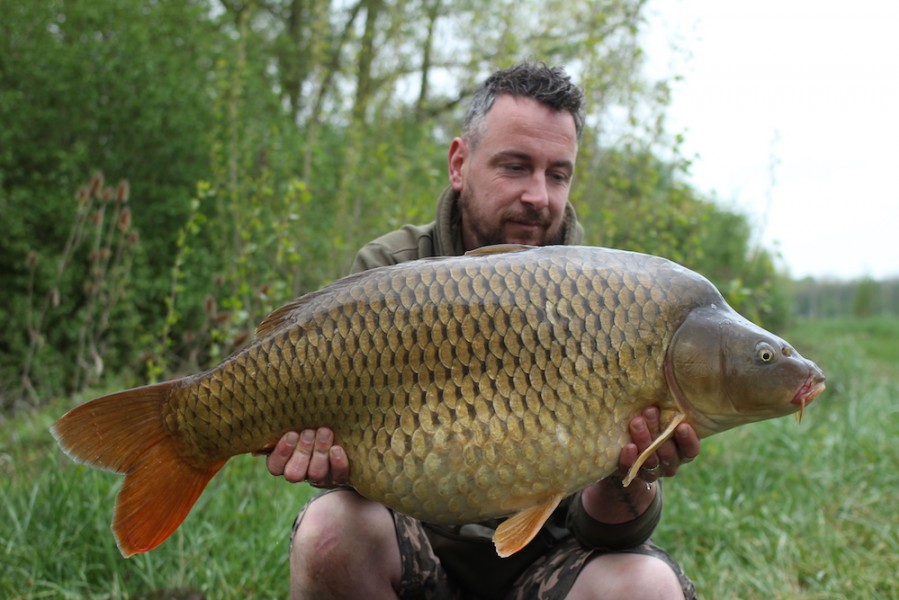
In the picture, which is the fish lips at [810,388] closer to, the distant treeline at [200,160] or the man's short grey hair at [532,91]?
the man's short grey hair at [532,91]

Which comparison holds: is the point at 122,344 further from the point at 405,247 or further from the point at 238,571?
the point at 405,247

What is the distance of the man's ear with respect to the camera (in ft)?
6.32

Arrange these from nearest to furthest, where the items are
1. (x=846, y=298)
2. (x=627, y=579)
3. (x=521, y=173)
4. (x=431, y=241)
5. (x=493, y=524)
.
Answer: (x=627, y=579) → (x=493, y=524) → (x=521, y=173) → (x=431, y=241) → (x=846, y=298)

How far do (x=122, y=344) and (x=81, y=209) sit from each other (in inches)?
126

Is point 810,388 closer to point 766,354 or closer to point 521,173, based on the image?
point 766,354

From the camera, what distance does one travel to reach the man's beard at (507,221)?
5.88ft

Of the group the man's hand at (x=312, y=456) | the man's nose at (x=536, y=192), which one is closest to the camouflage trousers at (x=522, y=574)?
the man's hand at (x=312, y=456)

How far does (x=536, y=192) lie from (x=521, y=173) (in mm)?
62

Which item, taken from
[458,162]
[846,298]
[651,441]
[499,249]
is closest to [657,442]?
[651,441]

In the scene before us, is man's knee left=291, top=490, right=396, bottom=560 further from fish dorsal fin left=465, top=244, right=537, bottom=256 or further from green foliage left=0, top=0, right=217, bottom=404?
green foliage left=0, top=0, right=217, bottom=404

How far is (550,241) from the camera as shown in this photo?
1.85 meters

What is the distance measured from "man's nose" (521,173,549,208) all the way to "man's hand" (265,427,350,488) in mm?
703

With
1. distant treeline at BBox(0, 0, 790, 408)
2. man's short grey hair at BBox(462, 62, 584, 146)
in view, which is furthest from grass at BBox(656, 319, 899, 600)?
man's short grey hair at BBox(462, 62, 584, 146)

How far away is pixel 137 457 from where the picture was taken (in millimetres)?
1347
